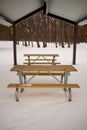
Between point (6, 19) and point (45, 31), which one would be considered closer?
point (6, 19)

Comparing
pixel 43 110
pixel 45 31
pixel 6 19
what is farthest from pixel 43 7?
pixel 45 31

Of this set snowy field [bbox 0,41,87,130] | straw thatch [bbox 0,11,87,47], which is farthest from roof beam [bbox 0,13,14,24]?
straw thatch [bbox 0,11,87,47]

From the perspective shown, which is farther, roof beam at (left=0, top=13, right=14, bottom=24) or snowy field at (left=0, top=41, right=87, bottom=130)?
roof beam at (left=0, top=13, right=14, bottom=24)

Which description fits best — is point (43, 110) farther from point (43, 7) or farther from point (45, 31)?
point (45, 31)

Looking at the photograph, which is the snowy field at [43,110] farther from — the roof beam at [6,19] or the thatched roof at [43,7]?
the roof beam at [6,19]

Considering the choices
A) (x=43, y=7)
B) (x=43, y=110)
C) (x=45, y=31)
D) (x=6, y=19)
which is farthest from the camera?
(x=45, y=31)

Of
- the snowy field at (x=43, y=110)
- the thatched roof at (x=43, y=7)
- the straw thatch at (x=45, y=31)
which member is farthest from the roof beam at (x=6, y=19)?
the straw thatch at (x=45, y=31)

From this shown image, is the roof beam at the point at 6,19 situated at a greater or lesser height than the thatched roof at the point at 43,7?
lesser

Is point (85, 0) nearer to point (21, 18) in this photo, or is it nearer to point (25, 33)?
point (21, 18)

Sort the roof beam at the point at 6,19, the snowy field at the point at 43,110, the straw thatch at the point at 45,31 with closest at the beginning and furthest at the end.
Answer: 1. the snowy field at the point at 43,110
2. the roof beam at the point at 6,19
3. the straw thatch at the point at 45,31

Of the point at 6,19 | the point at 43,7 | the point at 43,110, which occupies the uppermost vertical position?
the point at 43,7

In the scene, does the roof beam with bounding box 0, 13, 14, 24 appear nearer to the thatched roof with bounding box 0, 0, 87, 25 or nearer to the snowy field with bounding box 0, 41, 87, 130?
the thatched roof with bounding box 0, 0, 87, 25

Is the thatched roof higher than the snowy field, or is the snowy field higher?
the thatched roof

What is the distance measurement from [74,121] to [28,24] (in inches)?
608
